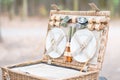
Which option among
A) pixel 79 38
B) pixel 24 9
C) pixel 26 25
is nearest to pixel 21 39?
pixel 26 25

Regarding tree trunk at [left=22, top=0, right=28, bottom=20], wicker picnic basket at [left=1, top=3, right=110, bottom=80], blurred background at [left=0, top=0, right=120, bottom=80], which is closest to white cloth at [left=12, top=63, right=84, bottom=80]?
wicker picnic basket at [left=1, top=3, right=110, bottom=80]

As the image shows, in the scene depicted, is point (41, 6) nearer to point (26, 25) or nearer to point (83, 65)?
point (26, 25)

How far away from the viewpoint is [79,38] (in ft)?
6.45

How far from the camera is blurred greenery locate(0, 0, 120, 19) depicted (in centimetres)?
345

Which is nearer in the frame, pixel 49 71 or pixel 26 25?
pixel 49 71

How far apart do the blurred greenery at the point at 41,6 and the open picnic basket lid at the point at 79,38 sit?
1323 mm

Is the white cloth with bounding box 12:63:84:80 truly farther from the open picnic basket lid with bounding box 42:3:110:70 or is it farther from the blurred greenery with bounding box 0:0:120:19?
the blurred greenery with bounding box 0:0:120:19

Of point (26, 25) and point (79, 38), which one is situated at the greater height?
point (79, 38)

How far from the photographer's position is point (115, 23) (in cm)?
336

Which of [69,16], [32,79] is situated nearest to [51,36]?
[69,16]

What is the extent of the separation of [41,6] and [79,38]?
168 cm

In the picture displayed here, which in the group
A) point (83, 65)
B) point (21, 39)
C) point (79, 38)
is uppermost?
point (79, 38)

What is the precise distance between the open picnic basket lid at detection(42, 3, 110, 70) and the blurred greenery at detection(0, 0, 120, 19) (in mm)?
1323

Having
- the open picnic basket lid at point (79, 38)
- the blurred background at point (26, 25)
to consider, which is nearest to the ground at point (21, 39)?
the blurred background at point (26, 25)
